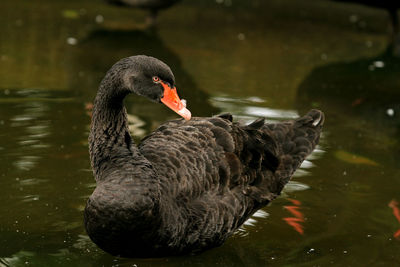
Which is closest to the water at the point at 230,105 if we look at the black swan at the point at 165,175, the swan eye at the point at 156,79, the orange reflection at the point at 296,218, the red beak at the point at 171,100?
the orange reflection at the point at 296,218

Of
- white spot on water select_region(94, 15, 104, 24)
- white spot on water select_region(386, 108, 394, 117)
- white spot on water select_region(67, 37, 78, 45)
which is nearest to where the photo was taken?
white spot on water select_region(386, 108, 394, 117)

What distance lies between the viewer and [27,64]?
7.00 meters

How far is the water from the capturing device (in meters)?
3.77

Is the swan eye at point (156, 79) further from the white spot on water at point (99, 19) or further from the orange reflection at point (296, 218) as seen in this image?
the white spot on water at point (99, 19)

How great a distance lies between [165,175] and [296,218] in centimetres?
100

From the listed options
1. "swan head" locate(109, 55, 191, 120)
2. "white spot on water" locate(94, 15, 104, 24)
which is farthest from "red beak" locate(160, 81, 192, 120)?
"white spot on water" locate(94, 15, 104, 24)

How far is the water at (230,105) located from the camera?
377 cm

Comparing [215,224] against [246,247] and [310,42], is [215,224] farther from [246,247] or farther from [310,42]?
[310,42]

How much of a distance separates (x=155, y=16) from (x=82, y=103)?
340 cm

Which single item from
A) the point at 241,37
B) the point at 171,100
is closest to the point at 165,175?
the point at 171,100

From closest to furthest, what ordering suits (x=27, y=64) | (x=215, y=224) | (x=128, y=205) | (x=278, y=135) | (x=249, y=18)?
(x=128, y=205) < (x=215, y=224) < (x=278, y=135) < (x=27, y=64) < (x=249, y=18)

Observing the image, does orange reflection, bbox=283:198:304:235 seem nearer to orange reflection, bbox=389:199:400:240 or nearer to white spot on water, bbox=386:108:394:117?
orange reflection, bbox=389:199:400:240

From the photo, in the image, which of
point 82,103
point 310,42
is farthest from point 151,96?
point 310,42

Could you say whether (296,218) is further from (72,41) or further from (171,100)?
(72,41)
